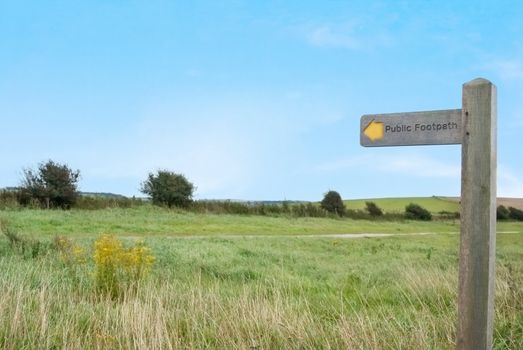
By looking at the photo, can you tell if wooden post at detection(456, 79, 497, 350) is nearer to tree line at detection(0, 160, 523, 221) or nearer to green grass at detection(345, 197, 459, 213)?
tree line at detection(0, 160, 523, 221)

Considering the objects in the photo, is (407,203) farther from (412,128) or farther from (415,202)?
(412,128)

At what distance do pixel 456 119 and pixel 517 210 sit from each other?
157 feet

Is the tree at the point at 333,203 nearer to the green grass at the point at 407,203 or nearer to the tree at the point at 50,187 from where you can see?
the green grass at the point at 407,203

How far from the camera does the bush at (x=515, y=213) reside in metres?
46.1

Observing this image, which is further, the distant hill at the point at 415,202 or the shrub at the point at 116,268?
the distant hill at the point at 415,202

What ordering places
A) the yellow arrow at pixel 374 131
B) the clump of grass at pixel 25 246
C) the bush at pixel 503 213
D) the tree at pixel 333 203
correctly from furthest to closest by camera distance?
the bush at pixel 503 213
the tree at pixel 333 203
the clump of grass at pixel 25 246
the yellow arrow at pixel 374 131

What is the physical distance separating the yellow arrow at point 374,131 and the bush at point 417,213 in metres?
44.6

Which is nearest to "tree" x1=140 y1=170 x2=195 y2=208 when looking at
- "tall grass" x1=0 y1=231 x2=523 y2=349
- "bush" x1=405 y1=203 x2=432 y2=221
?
"bush" x1=405 y1=203 x2=432 y2=221

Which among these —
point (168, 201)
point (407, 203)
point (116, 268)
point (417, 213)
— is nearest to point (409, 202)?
point (407, 203)

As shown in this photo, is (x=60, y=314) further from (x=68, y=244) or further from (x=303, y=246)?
(x=303, y=246)

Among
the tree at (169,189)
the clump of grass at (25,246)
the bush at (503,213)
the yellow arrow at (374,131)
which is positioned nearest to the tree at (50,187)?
the tree at (169,189)

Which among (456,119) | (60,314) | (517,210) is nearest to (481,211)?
(456,119)

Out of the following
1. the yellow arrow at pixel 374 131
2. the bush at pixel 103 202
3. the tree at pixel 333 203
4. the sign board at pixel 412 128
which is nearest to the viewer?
the sign board at pixel 412 128

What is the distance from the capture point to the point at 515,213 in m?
46.5
